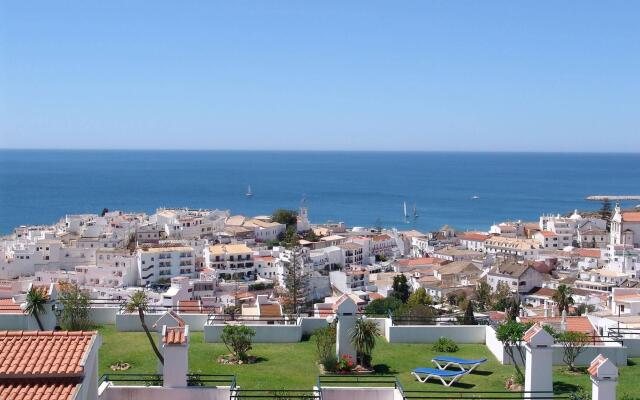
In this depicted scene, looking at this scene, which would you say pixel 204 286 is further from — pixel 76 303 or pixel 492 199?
pixel 492 199

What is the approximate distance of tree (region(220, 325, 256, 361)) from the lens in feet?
46.3

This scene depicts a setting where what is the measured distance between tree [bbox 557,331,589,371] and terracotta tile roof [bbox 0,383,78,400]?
9166mm

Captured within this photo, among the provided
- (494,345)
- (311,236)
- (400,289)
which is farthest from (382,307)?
(311,236)

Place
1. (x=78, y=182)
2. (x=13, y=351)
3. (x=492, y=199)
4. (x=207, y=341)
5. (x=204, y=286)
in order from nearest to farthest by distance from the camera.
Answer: (x=13, y=351), (x=207, y=341), (x=204, y=286), (x=492, y=199), (x=78, y=182)

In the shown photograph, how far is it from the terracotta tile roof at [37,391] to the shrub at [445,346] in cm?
836

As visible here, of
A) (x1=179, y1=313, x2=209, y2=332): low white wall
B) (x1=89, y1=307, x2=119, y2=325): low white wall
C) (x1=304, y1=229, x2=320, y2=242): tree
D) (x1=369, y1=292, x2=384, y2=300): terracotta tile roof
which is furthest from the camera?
(x1=304, y1=229, x2=320, y2=242): tree

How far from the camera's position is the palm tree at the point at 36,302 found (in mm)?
13945

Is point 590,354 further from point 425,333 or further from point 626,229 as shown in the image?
point 626,229

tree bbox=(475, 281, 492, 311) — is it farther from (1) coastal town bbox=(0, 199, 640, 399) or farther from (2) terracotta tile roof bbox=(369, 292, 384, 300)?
(2) terracotta tile roof bbox=(369, 292, 384, 300)

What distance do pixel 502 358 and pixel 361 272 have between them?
48.6 m

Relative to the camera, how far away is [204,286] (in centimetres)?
5581

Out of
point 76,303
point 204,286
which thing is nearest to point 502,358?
point 76,303

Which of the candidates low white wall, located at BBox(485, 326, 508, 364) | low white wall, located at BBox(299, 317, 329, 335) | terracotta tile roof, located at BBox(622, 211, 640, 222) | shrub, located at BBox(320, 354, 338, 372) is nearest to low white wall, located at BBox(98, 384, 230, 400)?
shrub, located at BBox(320, 354, 338, 372)

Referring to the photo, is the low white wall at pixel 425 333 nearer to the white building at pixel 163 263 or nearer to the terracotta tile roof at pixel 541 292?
the terracotta tile roof at pixel 541 292
